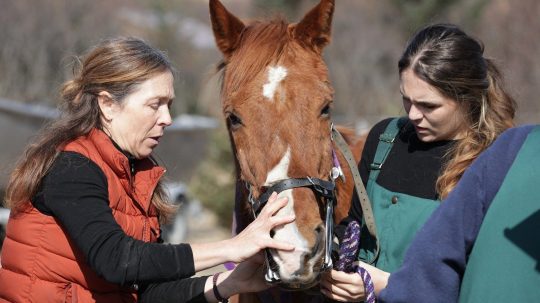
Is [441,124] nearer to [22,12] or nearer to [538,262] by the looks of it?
[538,262]

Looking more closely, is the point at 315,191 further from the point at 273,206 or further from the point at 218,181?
the point at 218,181

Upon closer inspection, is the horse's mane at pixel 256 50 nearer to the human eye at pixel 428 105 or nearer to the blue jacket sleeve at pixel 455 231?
the human eye at pixel 428 105

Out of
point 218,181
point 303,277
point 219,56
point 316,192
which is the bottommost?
point 218,181

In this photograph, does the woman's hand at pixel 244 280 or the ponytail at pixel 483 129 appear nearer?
the ponytail at pixel 483 129

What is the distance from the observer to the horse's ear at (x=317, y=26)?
3.35m

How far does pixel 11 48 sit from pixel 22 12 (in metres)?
1.24

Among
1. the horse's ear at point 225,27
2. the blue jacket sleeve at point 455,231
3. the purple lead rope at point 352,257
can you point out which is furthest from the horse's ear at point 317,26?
the blue jacket sleeve at point 455,231

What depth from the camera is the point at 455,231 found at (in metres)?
2.03

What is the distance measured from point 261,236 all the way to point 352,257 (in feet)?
1.77

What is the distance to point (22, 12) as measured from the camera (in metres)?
16.4

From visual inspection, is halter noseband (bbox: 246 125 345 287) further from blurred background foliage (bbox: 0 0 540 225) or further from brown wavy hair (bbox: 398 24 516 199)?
blurred background foliage (bbox: 0 0 540 225)

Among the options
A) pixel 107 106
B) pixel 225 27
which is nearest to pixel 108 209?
pixel 107 106

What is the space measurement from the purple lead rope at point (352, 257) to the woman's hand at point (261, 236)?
0.40 meters

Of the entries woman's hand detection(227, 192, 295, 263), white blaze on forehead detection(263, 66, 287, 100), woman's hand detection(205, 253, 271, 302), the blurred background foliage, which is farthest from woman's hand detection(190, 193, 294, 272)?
the blurred background foliage
